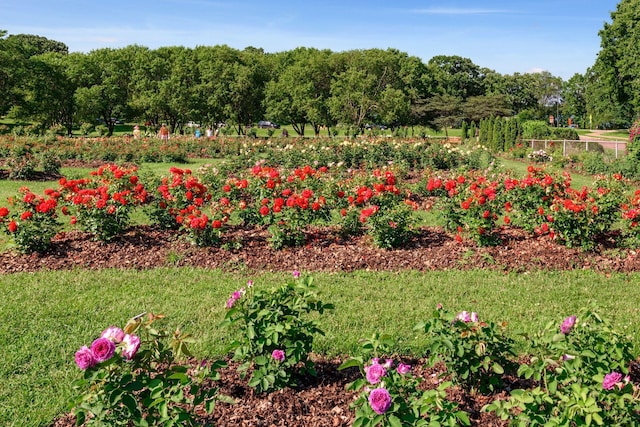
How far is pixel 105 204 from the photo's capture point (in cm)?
639

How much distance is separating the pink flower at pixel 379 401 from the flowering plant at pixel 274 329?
880 mm

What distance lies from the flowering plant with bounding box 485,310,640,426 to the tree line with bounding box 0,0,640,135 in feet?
121

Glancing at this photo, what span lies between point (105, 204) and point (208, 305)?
95.2 inches

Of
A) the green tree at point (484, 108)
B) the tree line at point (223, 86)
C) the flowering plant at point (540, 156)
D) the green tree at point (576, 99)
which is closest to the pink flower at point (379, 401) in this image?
the flowering plant at point (540, 156)

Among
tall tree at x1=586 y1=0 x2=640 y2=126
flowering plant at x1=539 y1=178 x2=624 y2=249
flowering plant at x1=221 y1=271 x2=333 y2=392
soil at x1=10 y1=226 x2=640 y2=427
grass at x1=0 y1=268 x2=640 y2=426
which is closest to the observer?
flowering plant at x1=221 y1=271 x2=333 y2=392

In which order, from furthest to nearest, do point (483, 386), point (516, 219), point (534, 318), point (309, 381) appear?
1. point (516, 219)
2. point (534, 318)
3. point (309, 381)
4. point (483, 386)

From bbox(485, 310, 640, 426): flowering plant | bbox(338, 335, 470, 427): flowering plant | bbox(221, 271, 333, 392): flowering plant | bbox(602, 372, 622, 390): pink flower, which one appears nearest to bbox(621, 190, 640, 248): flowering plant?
bbox(485, 310, 640, 426): flowering plant

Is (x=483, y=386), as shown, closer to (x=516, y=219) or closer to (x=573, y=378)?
(x=573, y=378)

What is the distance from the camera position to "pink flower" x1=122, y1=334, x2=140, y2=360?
7.53 ft

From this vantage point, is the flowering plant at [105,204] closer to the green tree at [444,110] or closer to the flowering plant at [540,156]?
the flowering plant at [540,156]

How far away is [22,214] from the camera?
6.17 m

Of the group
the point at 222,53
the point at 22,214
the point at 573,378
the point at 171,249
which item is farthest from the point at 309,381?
the point at 222,53

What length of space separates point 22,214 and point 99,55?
42781 mm

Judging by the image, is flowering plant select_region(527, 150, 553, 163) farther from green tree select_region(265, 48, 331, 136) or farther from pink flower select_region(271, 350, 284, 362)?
green tree select_region(265, 48, 331, 136)
